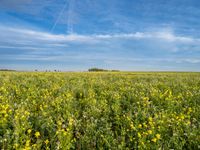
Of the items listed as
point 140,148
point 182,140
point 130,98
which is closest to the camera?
point 140,148

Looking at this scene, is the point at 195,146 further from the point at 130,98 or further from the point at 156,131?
the point at 130,98

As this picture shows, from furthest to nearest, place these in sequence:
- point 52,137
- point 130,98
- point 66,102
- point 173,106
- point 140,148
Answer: point 130,98 → point 66,102 → point 173,106 → point 52,137 → point 140,148

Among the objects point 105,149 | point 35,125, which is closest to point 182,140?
point 105,149

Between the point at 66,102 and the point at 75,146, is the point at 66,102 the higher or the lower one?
the higher one

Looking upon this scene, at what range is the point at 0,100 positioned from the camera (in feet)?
33.1

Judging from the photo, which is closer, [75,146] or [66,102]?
[75,146]

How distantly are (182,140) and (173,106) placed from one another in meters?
3.44

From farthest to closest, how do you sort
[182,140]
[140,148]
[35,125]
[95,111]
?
[95,111] < [35,125] < [182,140] < [140,148]

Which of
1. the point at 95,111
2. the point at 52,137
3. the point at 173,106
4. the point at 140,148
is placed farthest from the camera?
the point at 173,106

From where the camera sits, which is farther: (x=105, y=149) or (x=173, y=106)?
(x=173, y=106)

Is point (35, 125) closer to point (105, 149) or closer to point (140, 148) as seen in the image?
point (105, 149)

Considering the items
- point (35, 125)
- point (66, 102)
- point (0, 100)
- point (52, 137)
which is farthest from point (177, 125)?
point (0, 100)

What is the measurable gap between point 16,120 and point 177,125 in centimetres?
414

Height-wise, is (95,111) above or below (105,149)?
above
